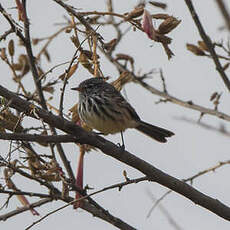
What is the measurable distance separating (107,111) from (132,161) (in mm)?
2027

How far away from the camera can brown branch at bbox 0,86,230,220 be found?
3.36 metres

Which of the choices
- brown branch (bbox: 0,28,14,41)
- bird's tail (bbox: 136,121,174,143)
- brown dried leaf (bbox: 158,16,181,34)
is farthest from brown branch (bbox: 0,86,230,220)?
bird's tail (bbox: 136,121,174,143)

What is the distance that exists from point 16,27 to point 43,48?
83cm

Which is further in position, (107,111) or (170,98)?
(107,111)

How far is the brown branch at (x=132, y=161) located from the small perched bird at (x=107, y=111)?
57.7 inches

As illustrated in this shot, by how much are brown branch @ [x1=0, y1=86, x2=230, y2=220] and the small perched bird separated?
1465 millimetres

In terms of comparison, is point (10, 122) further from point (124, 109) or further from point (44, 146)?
point (124, 109)

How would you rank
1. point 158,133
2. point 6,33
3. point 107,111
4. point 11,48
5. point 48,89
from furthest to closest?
point 158,133 → point 107,111 → point 48,89 → point 11,48 → point 6,33

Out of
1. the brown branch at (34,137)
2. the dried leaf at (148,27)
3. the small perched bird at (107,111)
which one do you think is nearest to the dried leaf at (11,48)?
the small perched bird at (107,111)

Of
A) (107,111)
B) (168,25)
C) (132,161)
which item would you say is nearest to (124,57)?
(107,111)

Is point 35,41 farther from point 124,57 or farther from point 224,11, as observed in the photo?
point 224,11

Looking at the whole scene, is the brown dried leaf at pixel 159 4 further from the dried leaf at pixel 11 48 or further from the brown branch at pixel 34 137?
the dried leaf at pixel 11 48

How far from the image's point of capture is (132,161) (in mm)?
3756

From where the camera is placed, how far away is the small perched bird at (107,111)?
5488 mm
